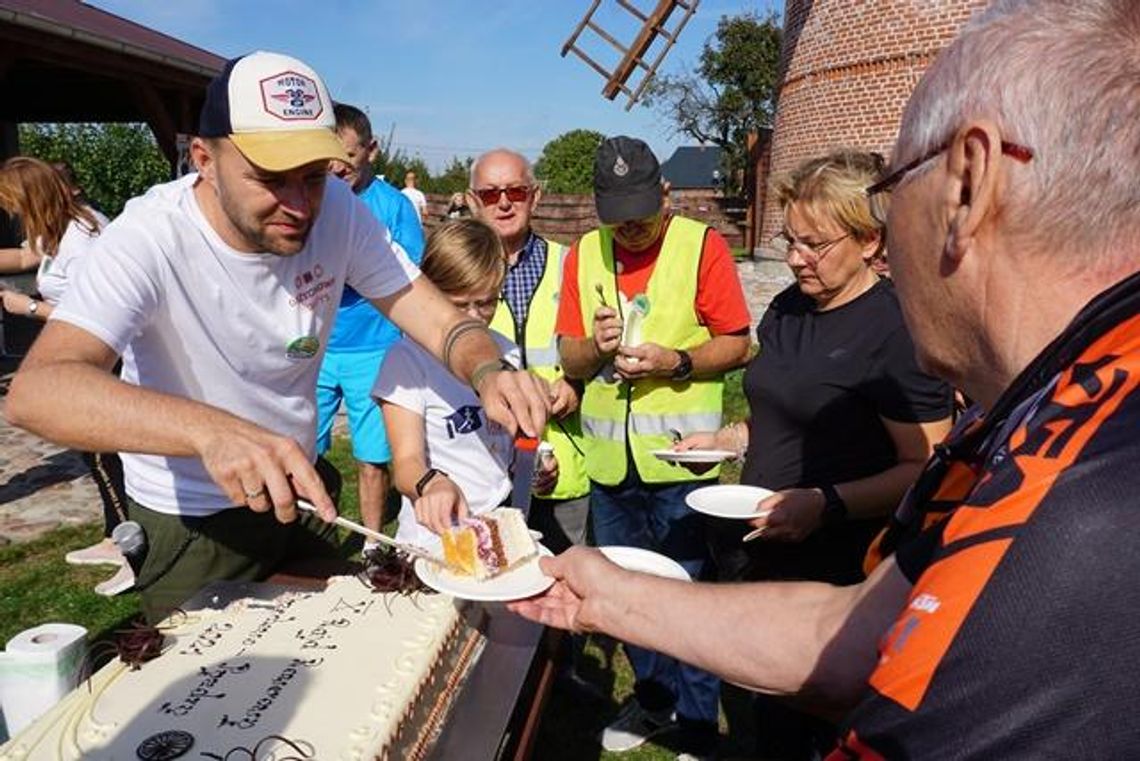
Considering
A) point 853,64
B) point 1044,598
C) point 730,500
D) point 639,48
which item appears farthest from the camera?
point 639,48

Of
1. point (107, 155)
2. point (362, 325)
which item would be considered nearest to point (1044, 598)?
point (362, 325)

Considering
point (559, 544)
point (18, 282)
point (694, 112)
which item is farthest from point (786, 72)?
point (694, 112)

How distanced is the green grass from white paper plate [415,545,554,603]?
67.1 inches

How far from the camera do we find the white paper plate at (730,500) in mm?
2402

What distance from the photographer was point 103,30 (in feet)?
32.6

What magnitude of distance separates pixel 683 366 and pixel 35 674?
2.23m

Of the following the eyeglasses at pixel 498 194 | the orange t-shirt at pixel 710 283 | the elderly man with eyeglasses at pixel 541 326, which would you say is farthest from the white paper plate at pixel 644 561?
the eyeglasses at pixel 498 194

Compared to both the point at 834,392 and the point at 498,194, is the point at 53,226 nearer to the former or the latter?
the point at 498,194

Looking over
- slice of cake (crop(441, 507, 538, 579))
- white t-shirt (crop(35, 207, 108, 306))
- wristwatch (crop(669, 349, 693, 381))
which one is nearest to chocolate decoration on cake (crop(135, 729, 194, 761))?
slice of cake (crop(441, 507, 538, 579))

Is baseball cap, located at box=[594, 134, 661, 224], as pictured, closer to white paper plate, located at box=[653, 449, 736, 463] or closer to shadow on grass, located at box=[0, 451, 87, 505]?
white paper plate, located at box=[653, 449, 736, 463]

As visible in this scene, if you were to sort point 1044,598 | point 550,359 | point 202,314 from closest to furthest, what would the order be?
point 1044,598, point 202,314, point 550,359

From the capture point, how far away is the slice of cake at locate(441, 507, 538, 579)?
6.48ft

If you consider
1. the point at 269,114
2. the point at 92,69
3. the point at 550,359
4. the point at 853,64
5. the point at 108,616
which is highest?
the point at 92,69

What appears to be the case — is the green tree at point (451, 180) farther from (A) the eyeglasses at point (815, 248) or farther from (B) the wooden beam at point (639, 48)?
(A) the eyeglasses at point (815, 248)
